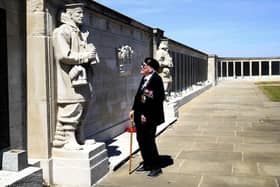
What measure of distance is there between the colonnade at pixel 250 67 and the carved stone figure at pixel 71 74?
53.5 m

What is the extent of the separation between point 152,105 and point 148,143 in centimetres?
58

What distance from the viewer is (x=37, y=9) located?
534 centimetres

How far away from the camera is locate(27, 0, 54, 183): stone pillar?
211 inches

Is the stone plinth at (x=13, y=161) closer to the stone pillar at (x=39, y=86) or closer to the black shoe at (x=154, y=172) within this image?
the stone pillar at (x=39, y=86)

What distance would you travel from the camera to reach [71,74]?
5.48m

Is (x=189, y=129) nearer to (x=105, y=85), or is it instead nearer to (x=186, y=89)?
(x=105, y=85)

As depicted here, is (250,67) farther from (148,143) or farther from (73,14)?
(73,14)

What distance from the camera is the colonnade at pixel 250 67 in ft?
193

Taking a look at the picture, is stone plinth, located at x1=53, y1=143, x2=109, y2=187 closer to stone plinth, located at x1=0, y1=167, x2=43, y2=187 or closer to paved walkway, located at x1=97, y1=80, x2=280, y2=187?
paved walkway, located at x1=97, y1=80, x2=280, y2=187

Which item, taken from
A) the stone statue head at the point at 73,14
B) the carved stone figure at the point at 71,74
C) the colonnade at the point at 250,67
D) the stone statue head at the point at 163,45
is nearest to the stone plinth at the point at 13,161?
the carved stone figure at the point at 71,74

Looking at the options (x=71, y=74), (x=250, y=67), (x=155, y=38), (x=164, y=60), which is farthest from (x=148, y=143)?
(x=250, y=67)

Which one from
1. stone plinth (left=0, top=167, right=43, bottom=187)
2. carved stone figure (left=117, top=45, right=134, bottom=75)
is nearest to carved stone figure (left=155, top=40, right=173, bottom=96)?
carved stone figure (left=117, top=45, right=134, bottom=75)

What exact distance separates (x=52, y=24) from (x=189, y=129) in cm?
625

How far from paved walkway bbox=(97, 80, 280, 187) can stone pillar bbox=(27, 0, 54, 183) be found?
908 mm
